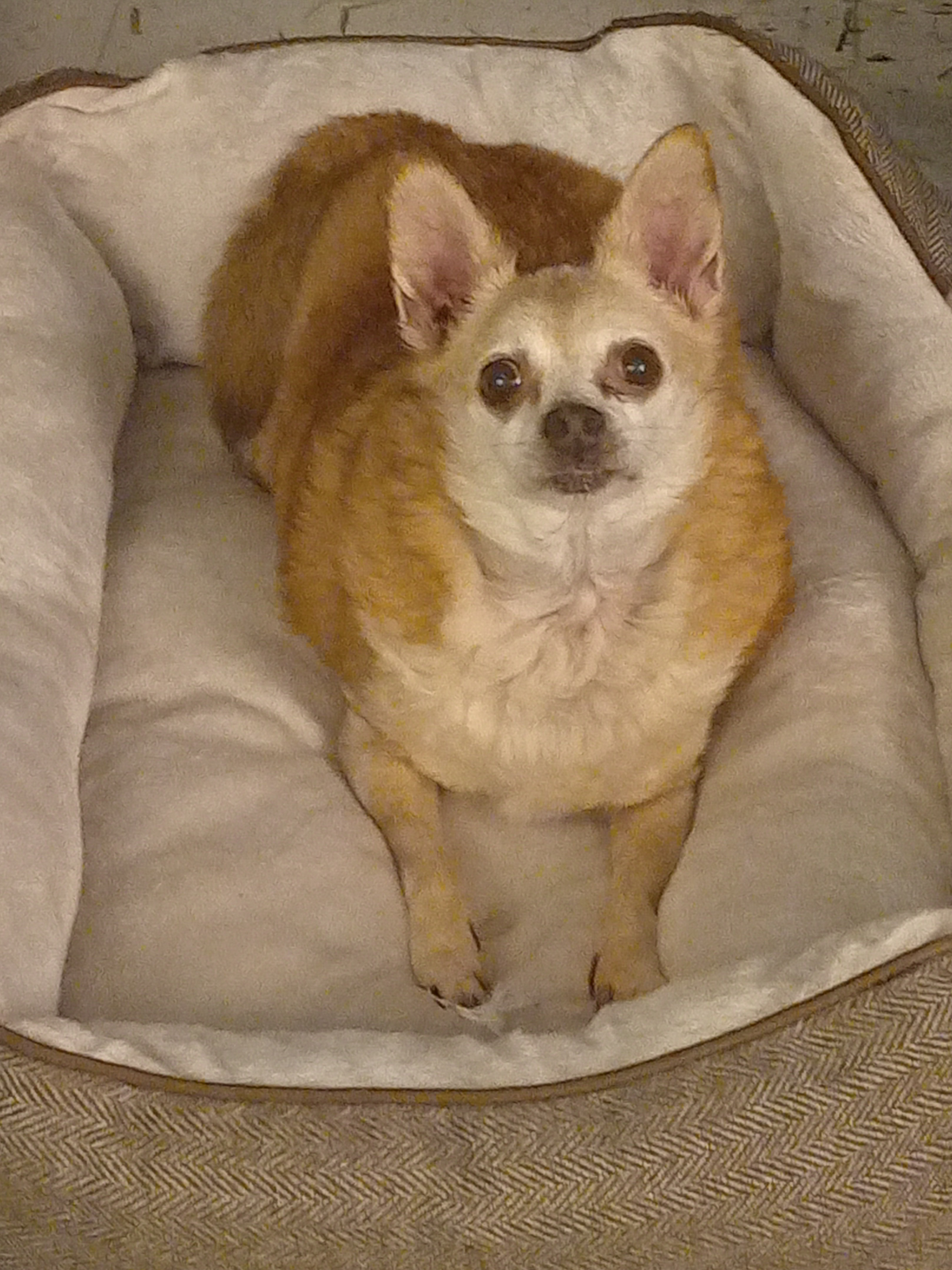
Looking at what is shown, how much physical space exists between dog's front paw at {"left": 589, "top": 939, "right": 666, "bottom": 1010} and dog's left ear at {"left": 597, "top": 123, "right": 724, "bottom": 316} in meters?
0.73

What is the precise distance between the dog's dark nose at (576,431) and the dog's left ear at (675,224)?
0.81ft

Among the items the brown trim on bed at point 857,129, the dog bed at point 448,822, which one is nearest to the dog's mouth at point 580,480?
the dog bed at point 448,822

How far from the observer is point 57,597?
1692 mm

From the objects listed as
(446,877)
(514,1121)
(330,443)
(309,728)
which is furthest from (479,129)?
(514,1121)

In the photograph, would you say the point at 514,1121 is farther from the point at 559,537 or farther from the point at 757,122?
the point at 757,122

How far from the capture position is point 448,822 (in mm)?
1740

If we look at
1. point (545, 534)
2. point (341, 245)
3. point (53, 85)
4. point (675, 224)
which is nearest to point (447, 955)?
point (545, 534)

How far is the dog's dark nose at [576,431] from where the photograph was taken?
1.36 m

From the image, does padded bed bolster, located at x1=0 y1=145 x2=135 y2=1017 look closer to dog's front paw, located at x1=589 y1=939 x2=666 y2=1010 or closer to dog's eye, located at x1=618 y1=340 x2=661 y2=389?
dog's front paw, located at x1=589 y1=939 x2=666 y2=1010

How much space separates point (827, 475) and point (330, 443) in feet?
2.49

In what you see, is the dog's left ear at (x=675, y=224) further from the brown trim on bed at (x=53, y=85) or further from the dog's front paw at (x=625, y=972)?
the brown trim on bed at (x=53, y=85)

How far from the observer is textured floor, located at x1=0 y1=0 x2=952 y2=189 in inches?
106

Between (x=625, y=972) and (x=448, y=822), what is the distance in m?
0.34

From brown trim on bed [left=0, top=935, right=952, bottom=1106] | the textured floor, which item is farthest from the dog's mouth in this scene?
the textured floor
